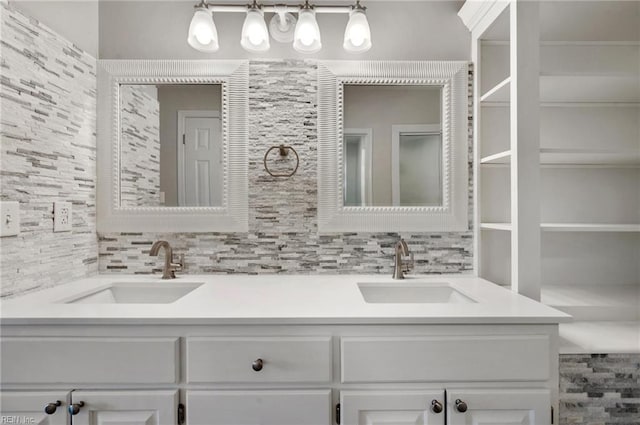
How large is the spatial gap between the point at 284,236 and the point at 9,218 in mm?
962

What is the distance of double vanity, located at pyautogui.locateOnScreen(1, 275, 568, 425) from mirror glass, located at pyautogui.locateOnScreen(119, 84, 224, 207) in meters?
0.69

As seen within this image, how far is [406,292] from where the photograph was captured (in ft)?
5.04

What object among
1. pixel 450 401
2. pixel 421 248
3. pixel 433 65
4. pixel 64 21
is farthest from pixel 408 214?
pixel 64 21

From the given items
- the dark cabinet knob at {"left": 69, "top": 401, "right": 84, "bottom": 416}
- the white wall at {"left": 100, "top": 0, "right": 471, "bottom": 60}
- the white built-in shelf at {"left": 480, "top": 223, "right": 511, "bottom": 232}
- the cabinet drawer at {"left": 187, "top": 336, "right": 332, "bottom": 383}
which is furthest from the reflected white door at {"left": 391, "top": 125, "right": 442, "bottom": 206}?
the dark cabinet knob at {"left": 69, "top": 401, "right": 84, "bottom": 416}

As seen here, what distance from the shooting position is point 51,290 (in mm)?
1360

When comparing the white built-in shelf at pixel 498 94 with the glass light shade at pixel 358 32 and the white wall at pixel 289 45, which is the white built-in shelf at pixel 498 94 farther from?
the glass light shade at pixel 358 32

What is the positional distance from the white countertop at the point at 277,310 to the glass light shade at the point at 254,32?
996 mm

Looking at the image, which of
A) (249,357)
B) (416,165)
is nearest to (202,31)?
(416,165)

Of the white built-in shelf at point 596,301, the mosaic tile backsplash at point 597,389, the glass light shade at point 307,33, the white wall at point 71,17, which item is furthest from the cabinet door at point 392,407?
the white wall at point 71,17

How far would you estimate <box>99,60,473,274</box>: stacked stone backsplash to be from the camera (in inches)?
65.1

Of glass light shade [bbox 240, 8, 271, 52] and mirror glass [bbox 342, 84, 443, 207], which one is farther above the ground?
glass light shade [bbox 240, 8, 271, 52]

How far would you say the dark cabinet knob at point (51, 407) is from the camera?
1024 mm

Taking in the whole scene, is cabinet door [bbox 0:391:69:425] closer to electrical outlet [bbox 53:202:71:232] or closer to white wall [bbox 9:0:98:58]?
electrical outlet [bbox 53:202:71:232]

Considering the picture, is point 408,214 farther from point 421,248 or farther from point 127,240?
point 127,240
